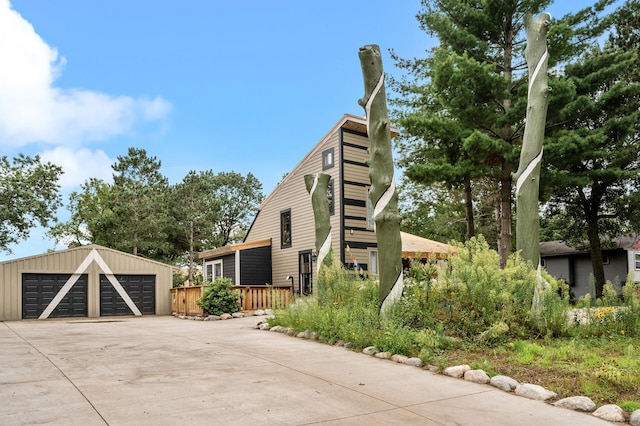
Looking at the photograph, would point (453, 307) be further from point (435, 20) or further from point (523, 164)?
point (435, 20)

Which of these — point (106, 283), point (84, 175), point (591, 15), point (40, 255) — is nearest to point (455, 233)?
point (591, 15)

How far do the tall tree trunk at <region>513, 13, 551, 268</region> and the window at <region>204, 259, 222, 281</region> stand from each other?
14064 millimetres

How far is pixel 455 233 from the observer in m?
24.8

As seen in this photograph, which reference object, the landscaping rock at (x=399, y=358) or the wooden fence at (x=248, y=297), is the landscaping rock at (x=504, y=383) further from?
the wooden fence at (x=248, y=297)

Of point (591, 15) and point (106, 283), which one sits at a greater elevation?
point (591, 15)

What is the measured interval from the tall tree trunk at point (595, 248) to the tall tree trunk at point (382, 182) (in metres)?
12.5

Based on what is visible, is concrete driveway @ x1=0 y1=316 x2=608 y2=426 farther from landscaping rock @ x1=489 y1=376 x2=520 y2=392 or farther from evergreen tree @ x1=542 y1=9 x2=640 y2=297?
evergreen tree @ x1=542 y1=9 x2=640 y2=297

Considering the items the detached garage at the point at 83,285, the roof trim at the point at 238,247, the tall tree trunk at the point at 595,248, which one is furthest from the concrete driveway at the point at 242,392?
the tall tree trunk at the point at 595,248

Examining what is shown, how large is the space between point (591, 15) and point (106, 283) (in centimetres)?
1881

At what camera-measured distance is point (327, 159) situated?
16469 millimetres

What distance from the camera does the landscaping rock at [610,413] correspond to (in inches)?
144

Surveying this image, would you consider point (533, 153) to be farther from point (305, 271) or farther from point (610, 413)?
point (305, 271)

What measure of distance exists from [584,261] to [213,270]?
18.3m

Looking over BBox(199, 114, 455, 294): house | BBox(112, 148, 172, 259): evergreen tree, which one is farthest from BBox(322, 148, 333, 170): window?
BBox(112, 148, 172, 259): evergreen tree
